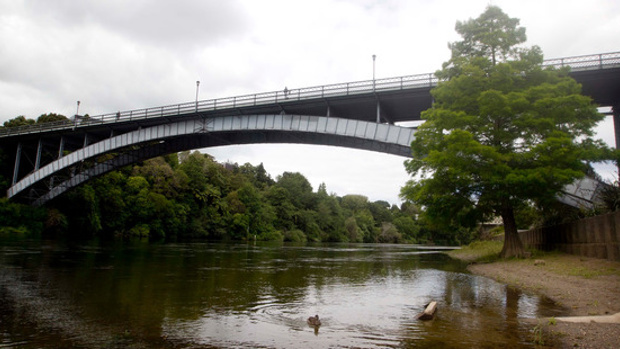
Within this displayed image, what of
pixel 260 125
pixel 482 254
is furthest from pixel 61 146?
pixel 482 254

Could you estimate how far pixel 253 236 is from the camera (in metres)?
91.8

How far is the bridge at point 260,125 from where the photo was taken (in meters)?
33.7

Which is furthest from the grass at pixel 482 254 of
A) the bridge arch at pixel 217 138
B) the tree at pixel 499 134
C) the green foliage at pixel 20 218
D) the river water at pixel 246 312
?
the green foliage at pixel 20 218

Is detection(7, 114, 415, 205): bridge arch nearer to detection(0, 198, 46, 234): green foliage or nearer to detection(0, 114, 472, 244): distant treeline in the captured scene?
detection(0, 198, 46, 234): green foliage

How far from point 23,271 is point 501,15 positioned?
27.1m

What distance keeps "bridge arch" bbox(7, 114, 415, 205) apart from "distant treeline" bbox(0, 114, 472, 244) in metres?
4.46

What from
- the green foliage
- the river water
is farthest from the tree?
the green foliage

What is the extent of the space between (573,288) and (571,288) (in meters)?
0.05

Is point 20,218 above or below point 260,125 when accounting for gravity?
below

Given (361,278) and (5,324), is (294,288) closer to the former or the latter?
(361,278)

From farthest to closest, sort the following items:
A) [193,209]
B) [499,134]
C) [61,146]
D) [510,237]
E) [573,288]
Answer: [193,209] → [61,146] → [510,237] → [499,134] → [573,288]

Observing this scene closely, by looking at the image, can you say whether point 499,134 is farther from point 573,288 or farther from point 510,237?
point 573,288

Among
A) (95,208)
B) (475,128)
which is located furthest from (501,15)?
(95,208)

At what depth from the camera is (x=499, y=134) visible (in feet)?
67.8
